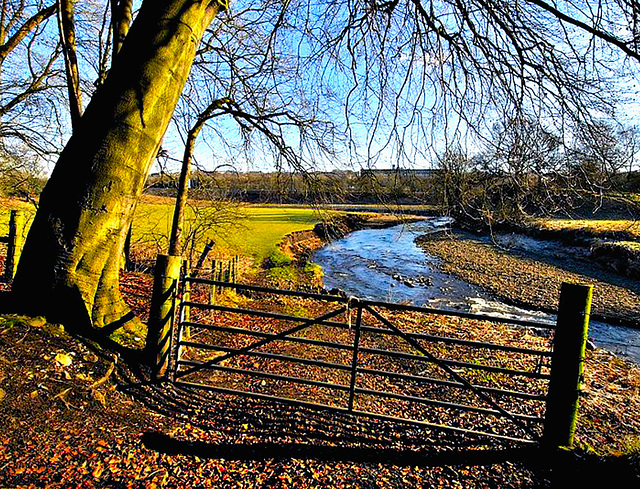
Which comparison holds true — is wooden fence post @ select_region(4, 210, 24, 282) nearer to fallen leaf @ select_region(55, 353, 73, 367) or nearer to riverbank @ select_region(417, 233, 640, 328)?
fallen leaf @ select_region(55, 353, 73, 367)

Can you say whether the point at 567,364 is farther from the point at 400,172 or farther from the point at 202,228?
the point at 202,228

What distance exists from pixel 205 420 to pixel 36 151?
46.8ft

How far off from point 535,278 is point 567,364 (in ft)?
63.9

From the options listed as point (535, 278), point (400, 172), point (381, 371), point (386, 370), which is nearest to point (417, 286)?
point (535, 278)

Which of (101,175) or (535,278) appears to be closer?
(101,175)

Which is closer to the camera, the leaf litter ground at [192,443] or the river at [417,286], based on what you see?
the leaf litter ground at [192,443]

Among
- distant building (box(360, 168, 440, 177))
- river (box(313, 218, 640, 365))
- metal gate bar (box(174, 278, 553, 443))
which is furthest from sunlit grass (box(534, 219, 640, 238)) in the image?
metal gate bar (box(174, 278, 553, 443))

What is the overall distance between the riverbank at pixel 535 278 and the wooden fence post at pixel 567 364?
6564 millimetres

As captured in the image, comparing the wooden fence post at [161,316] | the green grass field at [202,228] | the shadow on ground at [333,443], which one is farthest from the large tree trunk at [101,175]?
the green grass field at [202,228]

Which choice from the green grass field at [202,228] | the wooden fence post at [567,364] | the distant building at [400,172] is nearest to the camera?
the wooden fence post at [567,364]

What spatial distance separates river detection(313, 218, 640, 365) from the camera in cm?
1264

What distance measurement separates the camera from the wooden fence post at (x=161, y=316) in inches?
167

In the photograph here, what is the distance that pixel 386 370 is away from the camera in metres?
6.24

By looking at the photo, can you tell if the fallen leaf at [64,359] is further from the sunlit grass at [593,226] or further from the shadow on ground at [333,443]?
the sunlit grass at [593,226]
